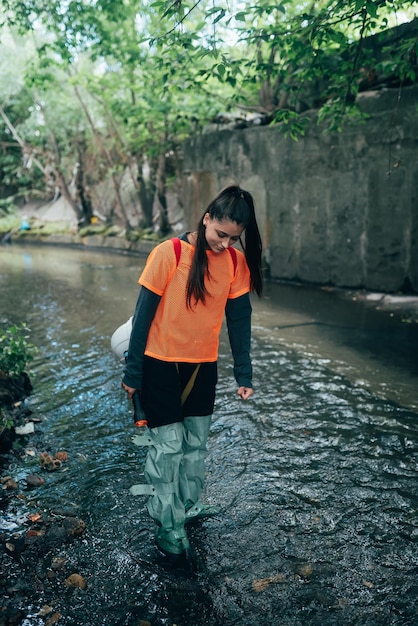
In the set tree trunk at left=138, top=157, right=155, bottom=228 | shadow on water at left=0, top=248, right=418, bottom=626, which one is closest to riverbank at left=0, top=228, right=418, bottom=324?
tree trunk at left=138, top=157, right=155, bottom=228

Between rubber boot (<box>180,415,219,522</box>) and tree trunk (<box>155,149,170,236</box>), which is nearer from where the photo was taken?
rubber boot (<box>180,415,219,522</box>)

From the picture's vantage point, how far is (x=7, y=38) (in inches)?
1070

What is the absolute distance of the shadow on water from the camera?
8.68ft

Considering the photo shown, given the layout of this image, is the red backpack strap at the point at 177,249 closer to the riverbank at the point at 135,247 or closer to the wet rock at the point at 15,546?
the wet rock at the point at 15,546

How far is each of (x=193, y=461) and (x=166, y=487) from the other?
0.27m

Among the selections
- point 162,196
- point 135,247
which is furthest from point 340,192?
point 135,247

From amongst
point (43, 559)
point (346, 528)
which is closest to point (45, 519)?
point (43, 559)

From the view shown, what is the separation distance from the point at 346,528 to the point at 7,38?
101 ft

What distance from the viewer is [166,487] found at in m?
2.92

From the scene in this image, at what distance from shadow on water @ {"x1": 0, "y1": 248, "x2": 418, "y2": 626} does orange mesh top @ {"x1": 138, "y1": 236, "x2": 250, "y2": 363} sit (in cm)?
117

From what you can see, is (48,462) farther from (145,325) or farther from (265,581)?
(265,581)

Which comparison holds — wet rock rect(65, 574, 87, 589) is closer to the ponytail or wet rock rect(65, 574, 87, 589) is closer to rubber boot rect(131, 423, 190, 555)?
rubber boot rect(131, 423, 190, 555)

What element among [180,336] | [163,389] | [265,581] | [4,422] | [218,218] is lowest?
[265,581]

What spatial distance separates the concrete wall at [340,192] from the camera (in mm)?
8836
